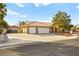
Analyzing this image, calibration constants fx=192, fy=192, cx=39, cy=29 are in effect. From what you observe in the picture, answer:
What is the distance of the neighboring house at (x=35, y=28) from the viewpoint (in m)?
4.94

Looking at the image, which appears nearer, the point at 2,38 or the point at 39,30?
the point at 39,30

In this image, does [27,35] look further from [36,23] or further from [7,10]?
[7,10]

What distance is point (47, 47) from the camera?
4.70 metres

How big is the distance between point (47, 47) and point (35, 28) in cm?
71

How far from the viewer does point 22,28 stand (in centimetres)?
497

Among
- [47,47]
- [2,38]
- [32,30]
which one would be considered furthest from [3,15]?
[47,47]

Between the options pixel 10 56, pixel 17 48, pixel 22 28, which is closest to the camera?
pixel 10 56

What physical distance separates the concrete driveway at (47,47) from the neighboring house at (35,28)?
0.53ft

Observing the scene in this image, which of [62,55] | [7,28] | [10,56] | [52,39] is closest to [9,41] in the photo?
[7,28]

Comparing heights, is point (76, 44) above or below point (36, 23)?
below

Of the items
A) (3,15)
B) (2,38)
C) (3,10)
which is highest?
(3,10)

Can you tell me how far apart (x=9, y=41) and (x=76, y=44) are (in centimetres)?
175

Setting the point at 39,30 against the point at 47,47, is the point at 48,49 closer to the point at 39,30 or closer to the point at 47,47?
the point at 47,47

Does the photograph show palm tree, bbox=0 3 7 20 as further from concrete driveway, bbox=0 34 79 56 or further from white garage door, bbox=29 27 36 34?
white garage door, bbox=29 27 36 34
